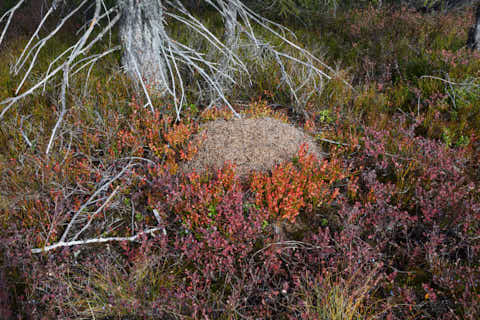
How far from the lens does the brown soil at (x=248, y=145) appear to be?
395cm

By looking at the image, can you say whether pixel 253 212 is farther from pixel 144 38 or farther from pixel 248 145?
pixel 144 38

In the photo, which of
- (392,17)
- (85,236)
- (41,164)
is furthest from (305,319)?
(392,17)

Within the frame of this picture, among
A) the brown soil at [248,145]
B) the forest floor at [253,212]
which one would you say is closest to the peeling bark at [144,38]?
the forest floor at [253,212]

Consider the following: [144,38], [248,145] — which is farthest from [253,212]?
[144,38]

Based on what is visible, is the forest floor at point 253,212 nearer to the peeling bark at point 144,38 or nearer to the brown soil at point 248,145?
the brown soil at point 248,145

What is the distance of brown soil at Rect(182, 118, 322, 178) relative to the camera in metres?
3.95

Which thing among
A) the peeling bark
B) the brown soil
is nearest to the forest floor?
the brown soil

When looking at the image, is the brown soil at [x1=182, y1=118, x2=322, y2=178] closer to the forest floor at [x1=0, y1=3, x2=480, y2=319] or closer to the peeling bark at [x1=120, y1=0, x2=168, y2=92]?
the forest floor at [x1=0, y1=3, x2=480, y2=319]

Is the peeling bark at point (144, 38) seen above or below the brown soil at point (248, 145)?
above

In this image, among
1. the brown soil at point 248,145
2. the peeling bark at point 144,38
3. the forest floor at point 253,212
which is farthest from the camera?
the peeling bark at point 144,38

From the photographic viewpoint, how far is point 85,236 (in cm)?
324

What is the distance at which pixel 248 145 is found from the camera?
13.5 feet

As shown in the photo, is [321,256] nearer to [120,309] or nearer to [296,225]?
[296,225]

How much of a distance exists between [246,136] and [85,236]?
2081 millimetres
